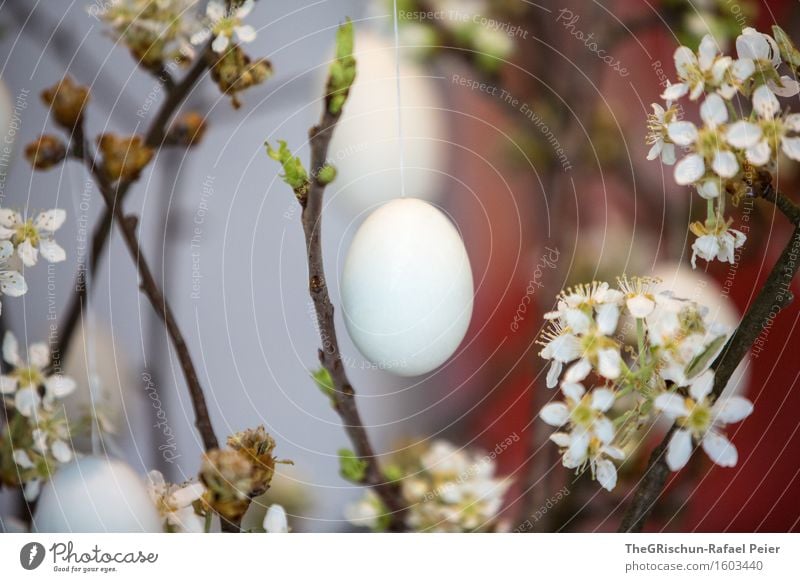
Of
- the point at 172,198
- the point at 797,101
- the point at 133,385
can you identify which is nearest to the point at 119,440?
the point at 133,385

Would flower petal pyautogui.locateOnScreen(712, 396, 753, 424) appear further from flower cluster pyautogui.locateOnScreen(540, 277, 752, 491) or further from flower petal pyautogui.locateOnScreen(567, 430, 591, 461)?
flower petal pyautogui.locateOnScreen(567, 430, 591, 461)

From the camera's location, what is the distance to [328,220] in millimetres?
651

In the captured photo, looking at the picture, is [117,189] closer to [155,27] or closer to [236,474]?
[155,27]

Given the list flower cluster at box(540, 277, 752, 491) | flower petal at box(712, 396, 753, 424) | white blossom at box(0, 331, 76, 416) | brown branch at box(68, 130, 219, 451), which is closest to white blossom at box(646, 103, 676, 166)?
flower cluster at box(540, 277, 752, 491)

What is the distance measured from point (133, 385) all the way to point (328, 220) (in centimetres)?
22

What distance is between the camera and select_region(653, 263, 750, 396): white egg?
2.15ft

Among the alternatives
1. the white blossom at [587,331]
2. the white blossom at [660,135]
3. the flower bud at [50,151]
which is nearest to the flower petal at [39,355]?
the flower bud at [50,151]

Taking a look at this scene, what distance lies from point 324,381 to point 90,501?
0.73ft

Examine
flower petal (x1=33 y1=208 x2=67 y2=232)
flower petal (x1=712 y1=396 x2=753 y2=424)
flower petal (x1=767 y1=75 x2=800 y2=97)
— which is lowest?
flower petal (x1=712 y1=396 x2=753 y2=424)

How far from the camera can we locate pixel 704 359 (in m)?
0.64

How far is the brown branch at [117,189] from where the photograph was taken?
647 millimetres

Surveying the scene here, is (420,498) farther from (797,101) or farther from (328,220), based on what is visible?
(797,101)

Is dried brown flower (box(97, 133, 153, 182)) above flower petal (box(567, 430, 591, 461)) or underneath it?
above

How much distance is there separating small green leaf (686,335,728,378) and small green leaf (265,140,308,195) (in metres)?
0.35
